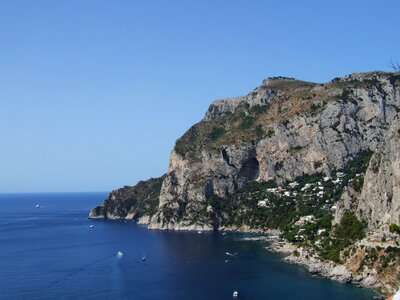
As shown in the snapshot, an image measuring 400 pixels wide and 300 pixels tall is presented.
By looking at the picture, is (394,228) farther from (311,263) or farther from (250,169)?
(250,169)

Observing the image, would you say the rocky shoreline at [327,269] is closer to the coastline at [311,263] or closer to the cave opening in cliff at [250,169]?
the coastline at [311,263]

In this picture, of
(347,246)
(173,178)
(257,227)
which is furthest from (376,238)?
(173,178)

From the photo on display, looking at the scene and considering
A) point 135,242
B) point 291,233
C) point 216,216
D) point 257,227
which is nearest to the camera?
point 291,233

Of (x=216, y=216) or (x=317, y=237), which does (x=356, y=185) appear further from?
(x=216, y=216)

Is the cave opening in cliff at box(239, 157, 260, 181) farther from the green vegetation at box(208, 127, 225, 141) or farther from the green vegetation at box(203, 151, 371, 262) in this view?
the green vegetation at box(208, 127, 225, 141)

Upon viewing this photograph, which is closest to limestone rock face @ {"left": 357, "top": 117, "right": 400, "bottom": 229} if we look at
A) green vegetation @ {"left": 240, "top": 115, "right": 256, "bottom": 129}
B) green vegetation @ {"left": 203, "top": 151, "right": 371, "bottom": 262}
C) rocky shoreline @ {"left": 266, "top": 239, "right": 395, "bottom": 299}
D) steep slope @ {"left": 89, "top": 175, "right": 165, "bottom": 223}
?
green vegetation @ {"left": 203, "top": 151, "right": 371, "bottom": 262}

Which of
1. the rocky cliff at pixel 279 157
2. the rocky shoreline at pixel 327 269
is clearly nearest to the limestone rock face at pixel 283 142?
the rocky cliff at pixel 279 157
